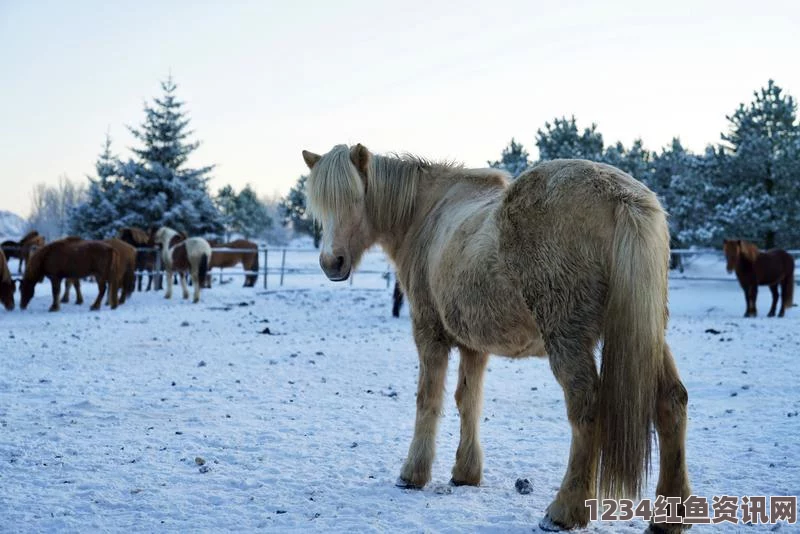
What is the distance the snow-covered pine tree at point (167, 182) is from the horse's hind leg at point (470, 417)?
25.5 m

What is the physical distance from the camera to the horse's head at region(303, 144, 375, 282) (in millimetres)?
3783

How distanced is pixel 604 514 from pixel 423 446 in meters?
1.10

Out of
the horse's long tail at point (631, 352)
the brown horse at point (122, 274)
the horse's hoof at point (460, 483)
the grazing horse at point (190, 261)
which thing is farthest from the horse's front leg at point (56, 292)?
the horse's long tail at point (631, 352)

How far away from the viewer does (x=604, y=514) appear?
2.86 meters

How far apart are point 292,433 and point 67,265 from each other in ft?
35.8

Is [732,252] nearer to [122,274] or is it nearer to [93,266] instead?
[122,274]

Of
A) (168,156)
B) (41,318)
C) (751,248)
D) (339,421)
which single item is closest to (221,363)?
(339,421)

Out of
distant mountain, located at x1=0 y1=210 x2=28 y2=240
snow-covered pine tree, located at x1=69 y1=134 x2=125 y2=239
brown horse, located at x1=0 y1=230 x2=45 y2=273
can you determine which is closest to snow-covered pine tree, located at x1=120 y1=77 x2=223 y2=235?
snow-covered pine tree, located at x1=69 y1=134 x2=125 y2=239

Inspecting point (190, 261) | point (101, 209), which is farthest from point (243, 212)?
point (190, 261)

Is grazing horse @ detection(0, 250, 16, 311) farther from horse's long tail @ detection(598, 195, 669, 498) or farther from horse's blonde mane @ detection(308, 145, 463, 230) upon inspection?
horse's long tail @ detection(598, 195, 669, 498)

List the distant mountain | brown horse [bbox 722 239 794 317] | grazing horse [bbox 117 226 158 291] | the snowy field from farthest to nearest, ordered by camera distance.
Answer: the distant mountain
grazing horse [bbox 117 226 158 291]
brown horse [bbox 722 239 794 317]
the snowy field

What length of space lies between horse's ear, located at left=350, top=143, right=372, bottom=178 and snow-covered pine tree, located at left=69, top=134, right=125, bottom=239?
25901 mm

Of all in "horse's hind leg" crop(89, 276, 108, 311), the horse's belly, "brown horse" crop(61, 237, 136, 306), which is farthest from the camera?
"brown horse" crop(61, 237, 136, 306)

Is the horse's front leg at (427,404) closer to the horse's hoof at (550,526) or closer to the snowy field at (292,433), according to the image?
the snowy field at (292,433)
